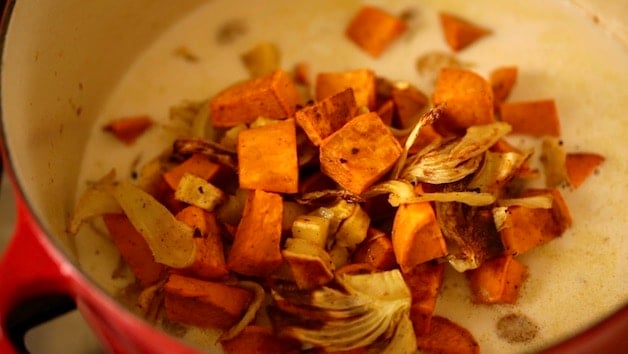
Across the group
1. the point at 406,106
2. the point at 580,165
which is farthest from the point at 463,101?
the point at 580,165

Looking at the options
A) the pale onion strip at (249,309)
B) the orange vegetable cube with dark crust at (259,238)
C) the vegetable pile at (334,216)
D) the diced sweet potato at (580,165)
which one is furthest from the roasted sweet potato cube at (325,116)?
the diced sweet potato at (580,165)

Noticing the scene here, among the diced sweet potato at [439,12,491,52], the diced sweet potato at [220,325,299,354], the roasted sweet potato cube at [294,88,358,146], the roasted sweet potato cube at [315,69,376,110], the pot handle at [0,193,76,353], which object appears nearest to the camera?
the pot handle at [0,193,76,353]

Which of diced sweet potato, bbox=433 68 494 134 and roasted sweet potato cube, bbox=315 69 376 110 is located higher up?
roasted sweet potato cube, bbox=315 69 376 110

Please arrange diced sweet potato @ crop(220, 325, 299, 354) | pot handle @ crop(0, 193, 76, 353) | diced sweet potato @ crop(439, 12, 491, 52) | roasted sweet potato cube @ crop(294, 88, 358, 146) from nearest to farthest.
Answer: pot handle @ crop(0, 193, 76, 353) < diced sweet potato @ crop(220, 325, 299, 354) < roasted sweet potato cube @ crop(294, 88, 358, 146) < diced sweet potato @ crop(439, 12, 491, 52)

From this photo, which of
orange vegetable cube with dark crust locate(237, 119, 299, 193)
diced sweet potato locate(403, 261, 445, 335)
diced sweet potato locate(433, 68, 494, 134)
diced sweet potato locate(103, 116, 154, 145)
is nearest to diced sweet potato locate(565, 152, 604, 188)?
diced sweet potato locate(433, 68, 494, 134)

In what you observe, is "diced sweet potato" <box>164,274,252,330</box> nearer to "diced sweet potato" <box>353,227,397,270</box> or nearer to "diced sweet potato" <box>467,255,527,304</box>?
"diced sweet potato" <box>353,227,397,270</box>

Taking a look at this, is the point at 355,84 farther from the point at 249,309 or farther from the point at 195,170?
the point at 249,309

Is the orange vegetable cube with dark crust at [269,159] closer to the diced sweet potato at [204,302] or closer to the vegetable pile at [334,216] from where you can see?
the vegetable pile at [334,216]
